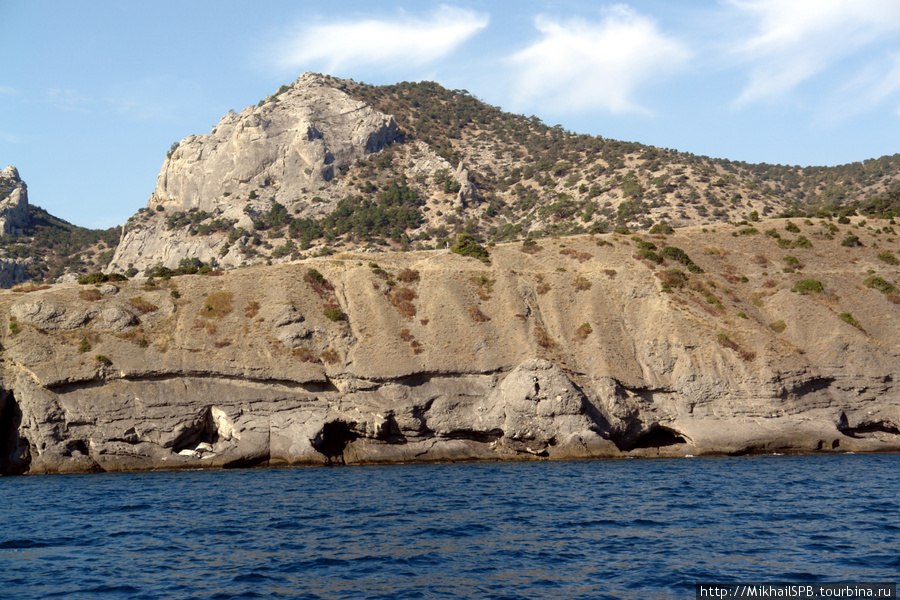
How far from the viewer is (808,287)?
6512cm

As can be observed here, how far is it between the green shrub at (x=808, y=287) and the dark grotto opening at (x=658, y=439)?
20.3 metres

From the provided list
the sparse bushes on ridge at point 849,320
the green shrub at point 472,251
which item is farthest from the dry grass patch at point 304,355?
the sparse bushes on ridge at point 849,320

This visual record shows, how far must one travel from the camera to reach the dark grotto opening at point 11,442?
50250 mm

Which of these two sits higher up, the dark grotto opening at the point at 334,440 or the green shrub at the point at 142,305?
the green shrub at the point at 142,305

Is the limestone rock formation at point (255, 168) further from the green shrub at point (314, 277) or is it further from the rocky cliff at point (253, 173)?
the green shrub at point (314, 277)

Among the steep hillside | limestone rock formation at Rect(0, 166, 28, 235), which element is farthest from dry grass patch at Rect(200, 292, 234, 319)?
limestone rock formation at Rect(0, 166, 28, 235)

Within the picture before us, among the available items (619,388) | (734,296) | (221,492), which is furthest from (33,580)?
(734,296)

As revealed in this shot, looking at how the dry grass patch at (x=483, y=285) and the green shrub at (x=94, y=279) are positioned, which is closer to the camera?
the green shrub at (x=94, y=279)

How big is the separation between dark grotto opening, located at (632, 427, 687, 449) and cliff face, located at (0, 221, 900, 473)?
158 millimetres

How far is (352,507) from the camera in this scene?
31078 millimetres

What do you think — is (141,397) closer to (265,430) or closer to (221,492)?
(265,430)

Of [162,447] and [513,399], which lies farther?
[513,399]

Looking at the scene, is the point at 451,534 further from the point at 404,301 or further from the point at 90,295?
the point at 90,295

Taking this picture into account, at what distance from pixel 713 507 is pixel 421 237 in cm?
9772
